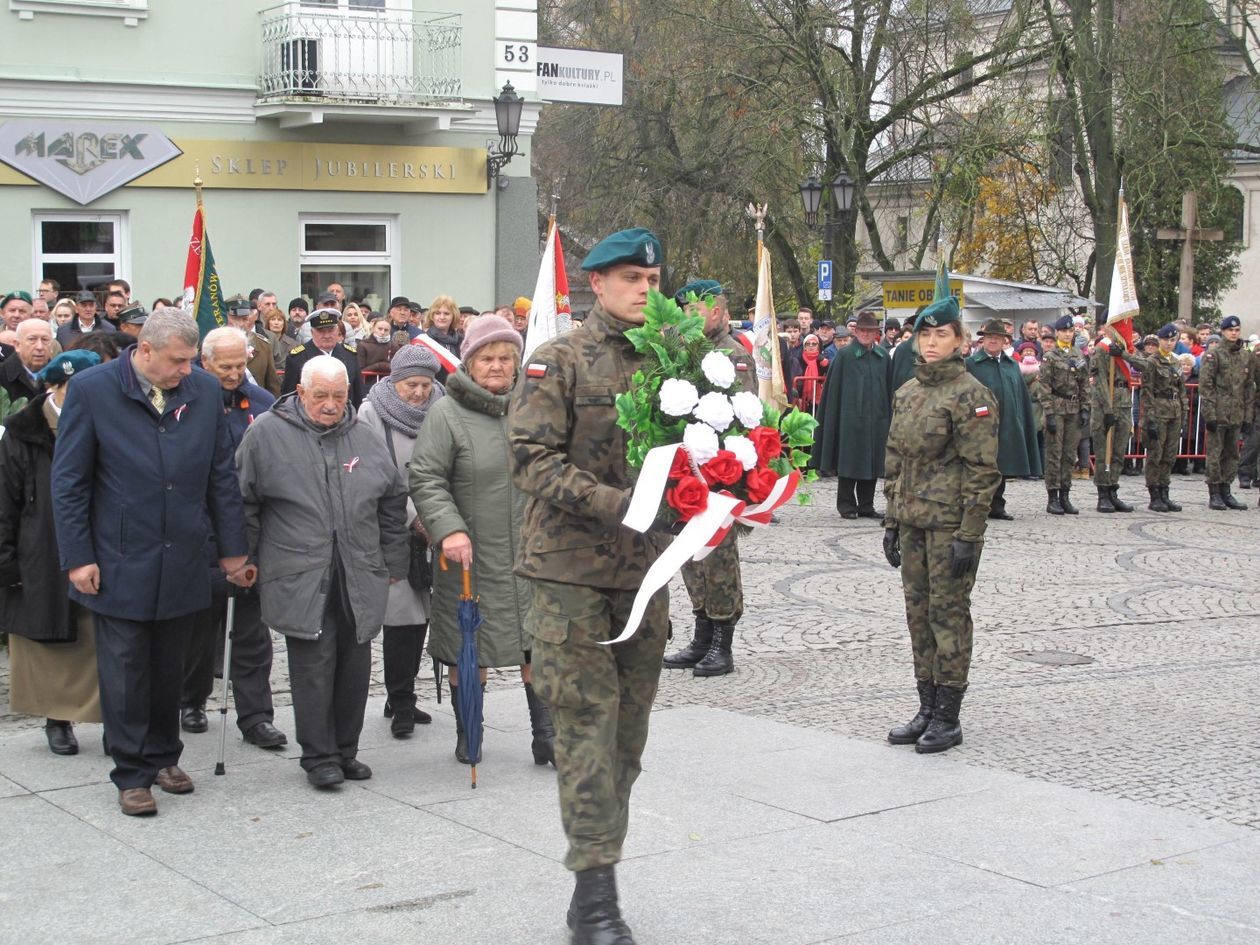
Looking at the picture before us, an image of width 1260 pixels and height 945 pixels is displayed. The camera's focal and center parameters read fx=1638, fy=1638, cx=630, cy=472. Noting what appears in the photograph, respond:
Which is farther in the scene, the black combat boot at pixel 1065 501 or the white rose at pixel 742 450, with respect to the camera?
the black combat boot at pixel 1065 501

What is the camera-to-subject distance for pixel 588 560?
16.1 ft

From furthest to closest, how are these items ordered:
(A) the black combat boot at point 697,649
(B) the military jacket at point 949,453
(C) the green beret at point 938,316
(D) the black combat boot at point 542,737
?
1. (A) the black combat boot at point 697,649
2. (C) the green beret at point 938,316
3. (B) the military jacket at point 949,453
4. (D) the black combat boot at point 542,737

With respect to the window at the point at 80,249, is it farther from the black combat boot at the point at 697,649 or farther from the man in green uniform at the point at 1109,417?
the black combat boot at the point at 697,649

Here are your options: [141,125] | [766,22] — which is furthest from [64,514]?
[766,22]

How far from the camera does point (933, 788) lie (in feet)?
21.9

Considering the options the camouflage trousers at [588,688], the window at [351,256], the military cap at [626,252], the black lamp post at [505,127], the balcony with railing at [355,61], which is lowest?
the camouflage trousers at [588,688]

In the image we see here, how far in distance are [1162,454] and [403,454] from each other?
12.0 m

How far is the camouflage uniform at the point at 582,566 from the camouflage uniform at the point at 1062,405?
12707 millimetres

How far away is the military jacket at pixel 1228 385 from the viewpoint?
1820 cm

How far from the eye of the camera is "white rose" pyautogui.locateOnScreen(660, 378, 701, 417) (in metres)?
4.63

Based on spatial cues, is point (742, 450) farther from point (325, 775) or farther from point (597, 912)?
point (325, 775)

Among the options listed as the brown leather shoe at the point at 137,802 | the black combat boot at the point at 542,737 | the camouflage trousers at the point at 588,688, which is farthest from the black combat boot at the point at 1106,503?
the camouflage trousers at the point at 588,688

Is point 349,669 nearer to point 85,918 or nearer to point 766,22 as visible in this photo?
point 85,918

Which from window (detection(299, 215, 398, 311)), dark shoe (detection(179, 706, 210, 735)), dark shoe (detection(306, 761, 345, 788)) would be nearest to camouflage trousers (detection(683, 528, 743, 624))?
dark shoe (detection(179, 706, 210, 735))
